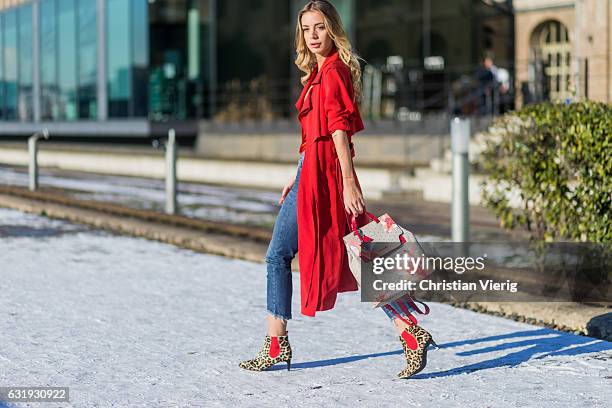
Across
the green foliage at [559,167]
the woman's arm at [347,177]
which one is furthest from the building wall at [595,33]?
the woman's arm at [347,177]

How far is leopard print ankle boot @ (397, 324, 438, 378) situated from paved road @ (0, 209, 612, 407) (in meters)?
0.07

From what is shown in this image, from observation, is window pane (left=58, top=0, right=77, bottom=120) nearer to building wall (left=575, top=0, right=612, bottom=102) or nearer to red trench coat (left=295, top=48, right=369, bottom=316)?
building wall (left=575, top=0, right=612, bottom=102)

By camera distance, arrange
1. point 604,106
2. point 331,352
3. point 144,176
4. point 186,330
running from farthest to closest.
A: 1. point 144,176
2. point 604,106
3. point 186,330
4. point 331,352

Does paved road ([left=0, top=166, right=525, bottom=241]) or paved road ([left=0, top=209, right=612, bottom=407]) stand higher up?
paved road ([left=0, top=166, right=525, bottom=241])

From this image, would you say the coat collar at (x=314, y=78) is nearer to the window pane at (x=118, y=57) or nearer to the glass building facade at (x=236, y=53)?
the glass building facade at (x=236, y=53)

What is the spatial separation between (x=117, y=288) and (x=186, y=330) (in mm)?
1712

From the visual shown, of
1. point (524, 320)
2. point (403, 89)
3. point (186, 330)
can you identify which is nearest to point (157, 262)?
point (186, 330)

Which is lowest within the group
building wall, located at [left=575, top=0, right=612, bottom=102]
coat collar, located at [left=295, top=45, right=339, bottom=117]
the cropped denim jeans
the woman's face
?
the cropped denim jeans

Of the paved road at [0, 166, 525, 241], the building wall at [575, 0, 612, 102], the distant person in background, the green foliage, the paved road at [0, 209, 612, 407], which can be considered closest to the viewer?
the paved road at [0, 209, 612, 407]

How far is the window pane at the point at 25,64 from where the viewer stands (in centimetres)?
3928

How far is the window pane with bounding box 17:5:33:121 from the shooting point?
39.3m

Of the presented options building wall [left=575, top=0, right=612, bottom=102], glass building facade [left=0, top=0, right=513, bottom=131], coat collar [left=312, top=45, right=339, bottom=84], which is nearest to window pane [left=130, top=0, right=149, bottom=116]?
glass building facade [left=0, top=0, right=513, bottom=131]

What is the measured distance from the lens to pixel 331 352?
548cm

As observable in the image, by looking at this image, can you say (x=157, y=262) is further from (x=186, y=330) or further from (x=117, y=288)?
(x=186, y=330)
